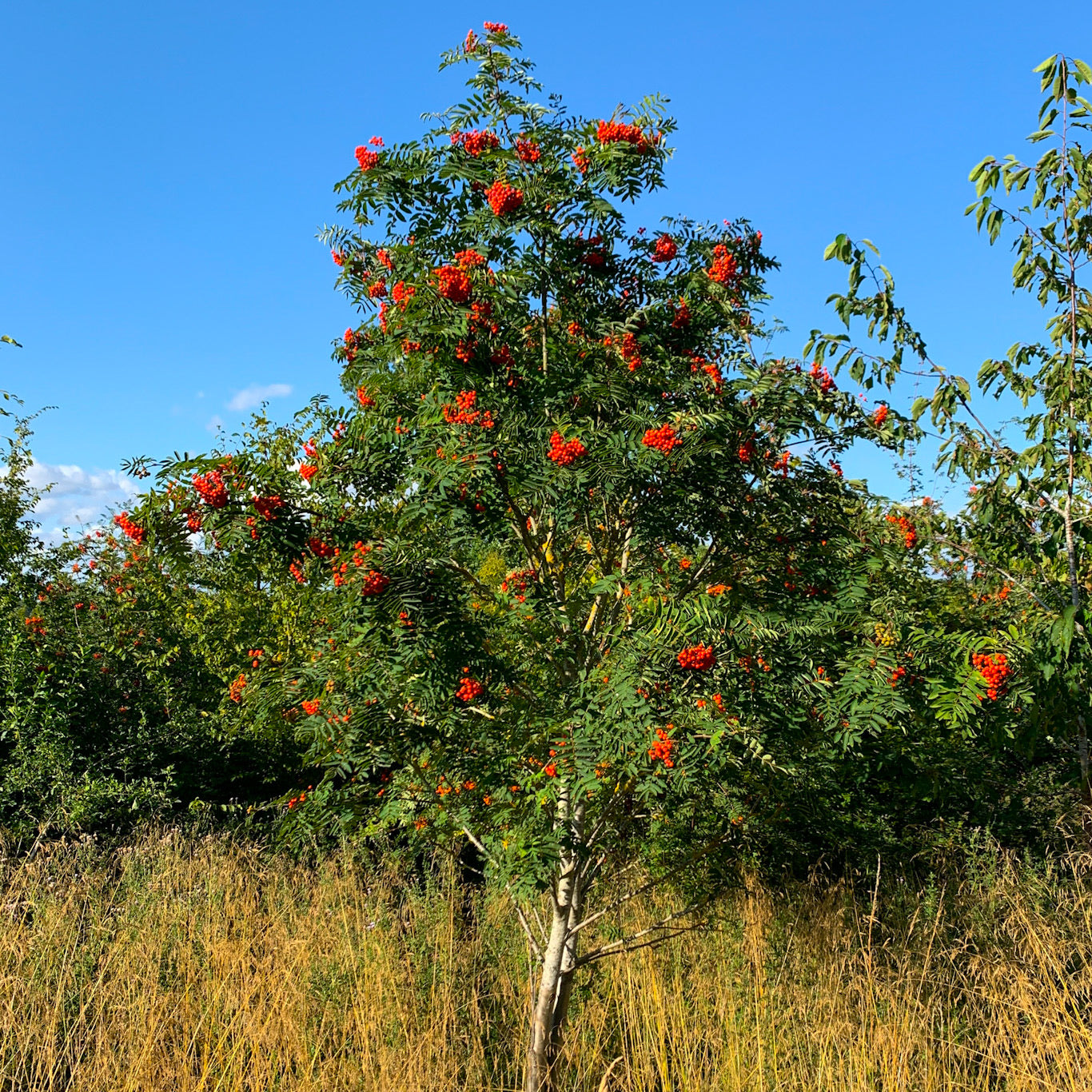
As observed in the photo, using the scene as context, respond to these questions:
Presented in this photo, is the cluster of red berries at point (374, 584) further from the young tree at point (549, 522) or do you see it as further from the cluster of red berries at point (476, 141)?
the cluster of red berries at point (476, 141)

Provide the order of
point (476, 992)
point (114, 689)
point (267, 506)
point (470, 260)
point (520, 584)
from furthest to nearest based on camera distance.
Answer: point (114, 689) < point (476, 992) < point (520, 584) < point (470, 260) < point (267, 506)

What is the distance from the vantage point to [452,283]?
3.14 m

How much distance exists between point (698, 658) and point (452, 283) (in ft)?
5.09

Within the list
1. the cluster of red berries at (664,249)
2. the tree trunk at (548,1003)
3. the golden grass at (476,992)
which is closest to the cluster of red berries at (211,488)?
the cluster of red berries at (664,249)

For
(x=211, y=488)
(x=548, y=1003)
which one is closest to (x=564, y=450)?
(x=211, y=488)

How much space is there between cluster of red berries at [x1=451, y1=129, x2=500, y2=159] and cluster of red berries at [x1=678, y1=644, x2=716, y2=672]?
2.19 metres

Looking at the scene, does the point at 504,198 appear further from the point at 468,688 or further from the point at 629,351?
the point at 468,688

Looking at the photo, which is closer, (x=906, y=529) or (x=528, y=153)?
(x=528, y=153)

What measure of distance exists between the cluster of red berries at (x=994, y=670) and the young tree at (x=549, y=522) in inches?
15.4

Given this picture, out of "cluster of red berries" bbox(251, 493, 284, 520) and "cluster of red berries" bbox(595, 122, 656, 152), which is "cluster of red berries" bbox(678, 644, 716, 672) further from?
"cluster of red berries" bbox(595, 122, 656, 152)

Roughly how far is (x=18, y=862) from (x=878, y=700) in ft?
20.3

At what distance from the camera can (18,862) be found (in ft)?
20.7

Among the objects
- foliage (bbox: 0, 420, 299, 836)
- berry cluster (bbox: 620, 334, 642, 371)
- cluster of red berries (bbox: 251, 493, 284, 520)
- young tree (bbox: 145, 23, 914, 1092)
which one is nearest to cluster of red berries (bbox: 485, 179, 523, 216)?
young tree (bbox: 145, 23, 914, 1092)

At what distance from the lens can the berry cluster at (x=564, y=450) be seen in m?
3.00
